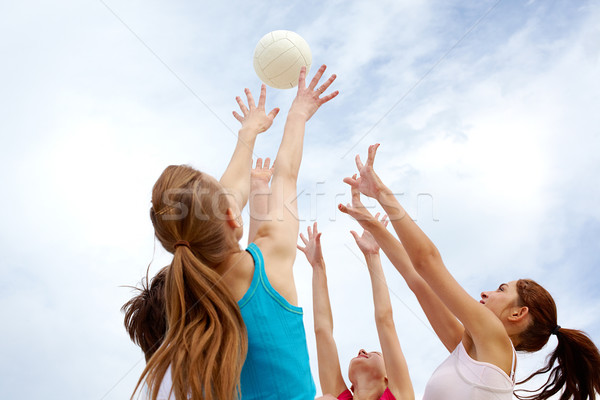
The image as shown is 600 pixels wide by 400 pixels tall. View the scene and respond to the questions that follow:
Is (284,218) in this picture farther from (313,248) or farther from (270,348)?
(313,248)

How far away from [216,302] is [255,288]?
17cm

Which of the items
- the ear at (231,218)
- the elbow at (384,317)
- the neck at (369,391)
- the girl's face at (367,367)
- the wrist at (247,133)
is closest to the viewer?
the ear at (231,218)

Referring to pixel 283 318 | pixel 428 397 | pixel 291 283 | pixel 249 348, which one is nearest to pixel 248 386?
pixel 249 348

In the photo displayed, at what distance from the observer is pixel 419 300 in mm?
3816

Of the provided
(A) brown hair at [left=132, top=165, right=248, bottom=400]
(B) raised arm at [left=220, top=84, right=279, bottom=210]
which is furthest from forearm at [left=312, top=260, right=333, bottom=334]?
(A) brown hair at [left=132, top=165, right=248, bottom=400]

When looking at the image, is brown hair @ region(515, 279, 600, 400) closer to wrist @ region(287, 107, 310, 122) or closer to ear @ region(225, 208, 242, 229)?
wrist @ region(287, 107, 310, 122)

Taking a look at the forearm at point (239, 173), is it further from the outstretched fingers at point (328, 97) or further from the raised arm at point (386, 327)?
the raised arm at point (386, 327)

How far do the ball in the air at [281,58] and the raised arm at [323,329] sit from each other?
1533mm

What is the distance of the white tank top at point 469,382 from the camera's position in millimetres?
2859

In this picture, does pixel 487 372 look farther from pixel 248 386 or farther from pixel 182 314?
pixel 182 314

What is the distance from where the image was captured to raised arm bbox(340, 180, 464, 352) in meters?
3.63

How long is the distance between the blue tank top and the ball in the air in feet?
9.59

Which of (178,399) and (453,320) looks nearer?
(178,399)

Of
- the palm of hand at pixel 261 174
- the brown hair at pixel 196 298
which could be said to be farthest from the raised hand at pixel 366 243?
the brown hair at pixel 196 298
